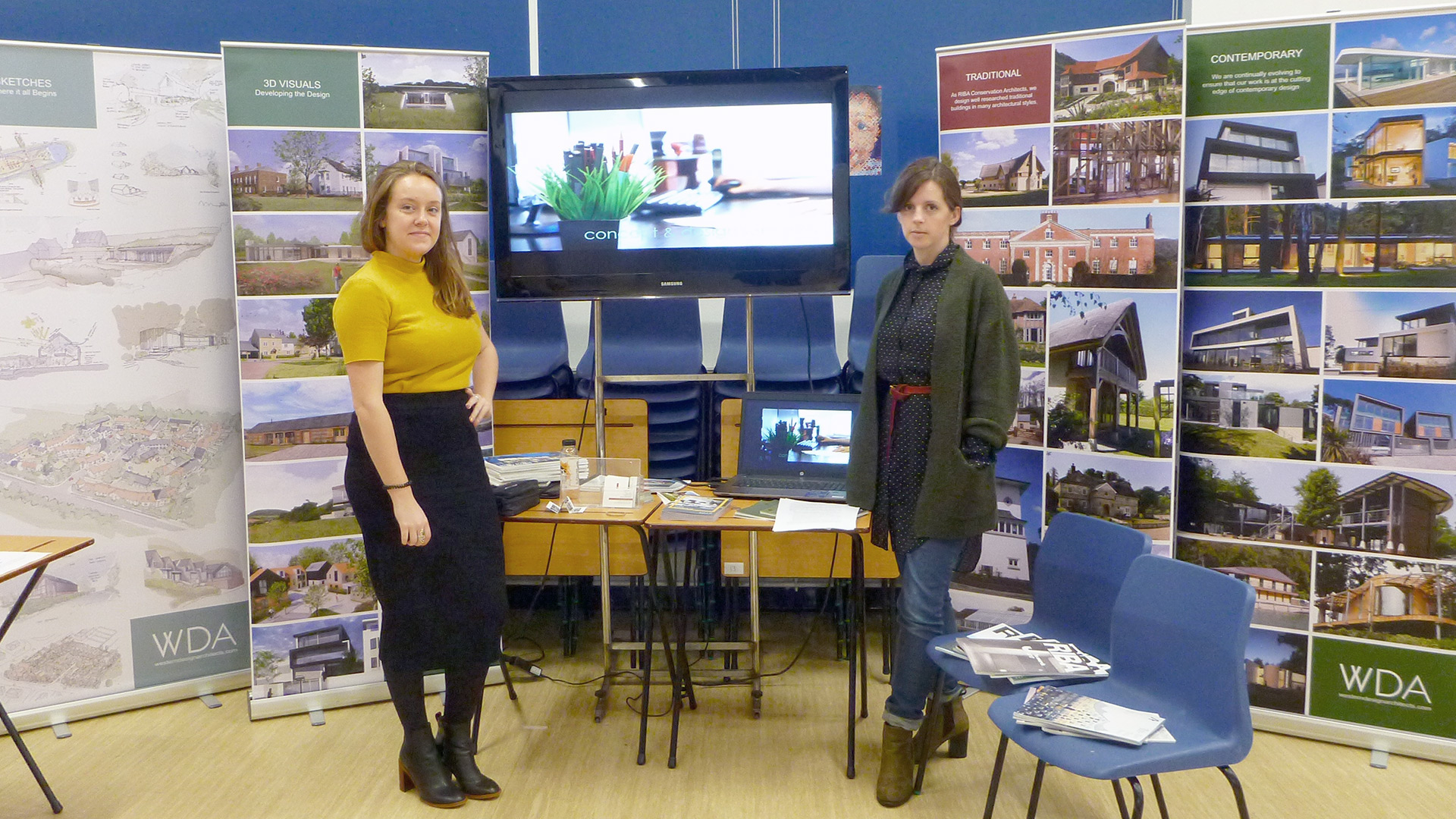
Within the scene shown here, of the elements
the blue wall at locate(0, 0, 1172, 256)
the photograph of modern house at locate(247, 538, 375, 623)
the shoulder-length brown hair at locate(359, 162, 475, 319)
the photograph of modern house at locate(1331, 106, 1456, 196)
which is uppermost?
the blue wall at locate(0, 0, 1172, 256)

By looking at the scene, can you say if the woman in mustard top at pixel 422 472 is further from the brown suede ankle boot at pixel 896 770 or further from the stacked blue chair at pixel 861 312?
the stacked blue chair at pixel 861 312

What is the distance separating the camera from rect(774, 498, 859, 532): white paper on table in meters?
2.71

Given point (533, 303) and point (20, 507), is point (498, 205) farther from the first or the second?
point (20, 507)

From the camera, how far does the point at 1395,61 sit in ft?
9.64

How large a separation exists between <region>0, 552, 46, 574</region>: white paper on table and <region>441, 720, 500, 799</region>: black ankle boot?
115cm

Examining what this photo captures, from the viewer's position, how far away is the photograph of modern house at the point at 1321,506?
2.97 m

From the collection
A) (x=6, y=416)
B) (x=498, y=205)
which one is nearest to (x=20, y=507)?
(x=6, y=416)

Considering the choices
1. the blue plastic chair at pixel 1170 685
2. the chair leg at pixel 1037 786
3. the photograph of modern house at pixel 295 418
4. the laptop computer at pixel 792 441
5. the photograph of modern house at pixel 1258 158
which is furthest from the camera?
the photograph of modern house at pixel 295 418

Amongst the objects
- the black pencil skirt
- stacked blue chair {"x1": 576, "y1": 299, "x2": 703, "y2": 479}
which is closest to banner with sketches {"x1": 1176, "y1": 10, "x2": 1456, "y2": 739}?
stacked blue chair {"x1": 576, "y1": 299, "x2": 703, "y2": 479}

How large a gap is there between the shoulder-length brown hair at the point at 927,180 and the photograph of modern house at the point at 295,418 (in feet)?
6.63

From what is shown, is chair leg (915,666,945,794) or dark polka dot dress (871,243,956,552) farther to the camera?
chair leg (915,666,945,794)

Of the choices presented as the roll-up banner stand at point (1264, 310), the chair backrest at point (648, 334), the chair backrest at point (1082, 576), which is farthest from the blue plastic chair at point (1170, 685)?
the chair backrest at point (648, 334)

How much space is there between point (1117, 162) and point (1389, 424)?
3.86 ft

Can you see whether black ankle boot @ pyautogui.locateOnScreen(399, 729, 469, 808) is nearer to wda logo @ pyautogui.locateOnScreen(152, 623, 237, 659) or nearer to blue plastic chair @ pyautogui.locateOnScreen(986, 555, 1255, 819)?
wda logo @ pyautogui.locateOnScreen(152, 623, 237, 659)
